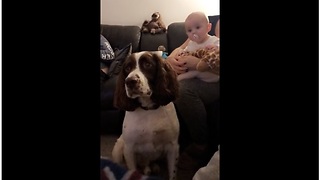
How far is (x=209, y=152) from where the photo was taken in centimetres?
106

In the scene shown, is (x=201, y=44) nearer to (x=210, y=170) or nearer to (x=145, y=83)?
(x=145, y=83)

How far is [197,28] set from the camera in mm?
1077

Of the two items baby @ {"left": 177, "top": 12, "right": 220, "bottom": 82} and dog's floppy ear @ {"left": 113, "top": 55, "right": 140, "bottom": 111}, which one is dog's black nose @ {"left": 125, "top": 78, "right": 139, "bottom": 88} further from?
baby @ {"left": 177, "top": 12, "right": 220, "bottom": 82}

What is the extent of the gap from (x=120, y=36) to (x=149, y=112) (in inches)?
10.2

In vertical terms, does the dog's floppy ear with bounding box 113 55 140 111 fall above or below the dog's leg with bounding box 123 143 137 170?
above

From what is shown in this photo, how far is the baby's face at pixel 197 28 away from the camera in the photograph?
1067mm

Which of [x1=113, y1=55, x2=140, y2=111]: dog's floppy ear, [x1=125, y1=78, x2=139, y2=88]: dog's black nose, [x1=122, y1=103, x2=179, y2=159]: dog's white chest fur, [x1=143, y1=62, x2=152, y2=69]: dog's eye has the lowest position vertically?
[x1=122, y1=103, x2=179, y2=159]: dog's white chest fur

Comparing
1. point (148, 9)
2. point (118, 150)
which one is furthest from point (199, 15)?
point (118, 150)

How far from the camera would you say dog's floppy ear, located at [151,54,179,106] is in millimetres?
1048

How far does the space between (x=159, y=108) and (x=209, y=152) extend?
20cm

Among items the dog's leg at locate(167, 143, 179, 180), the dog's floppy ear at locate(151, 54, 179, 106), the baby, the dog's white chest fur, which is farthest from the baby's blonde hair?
the dog's leg at locate(167, 143, 179, 180)

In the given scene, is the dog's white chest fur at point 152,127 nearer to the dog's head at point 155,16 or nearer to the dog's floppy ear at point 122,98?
the dog's floppy ear at point 122,98
